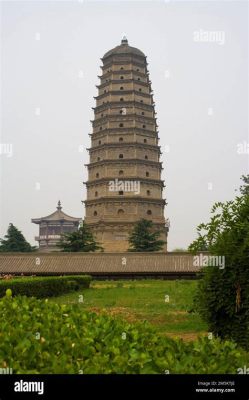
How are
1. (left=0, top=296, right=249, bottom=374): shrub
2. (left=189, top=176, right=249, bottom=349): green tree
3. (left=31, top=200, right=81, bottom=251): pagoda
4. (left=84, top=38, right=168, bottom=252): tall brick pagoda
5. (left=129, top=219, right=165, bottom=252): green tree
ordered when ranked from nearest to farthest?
(left=0, top=296, right=249, bottom=374): shrub
(left=189, top=176, right=249, bottom=349): green tree
(left=129, top=219, right=165, bottom=252): green tree
(left=84, top=38, right=168, bottom=252): tall brick pagoda
(left=31, top=200, right=81, bottom=251): pagoda

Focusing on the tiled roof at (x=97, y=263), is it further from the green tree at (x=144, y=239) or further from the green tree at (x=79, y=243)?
the green tree at (x=144, y=239)

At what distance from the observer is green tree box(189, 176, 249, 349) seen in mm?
7102

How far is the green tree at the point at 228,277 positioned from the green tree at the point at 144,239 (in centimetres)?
2938

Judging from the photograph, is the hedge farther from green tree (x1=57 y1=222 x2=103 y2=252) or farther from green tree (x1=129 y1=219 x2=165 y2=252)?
green tree (x1=129 y1=219 x2=165 y2=252)

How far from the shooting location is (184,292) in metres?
19.1

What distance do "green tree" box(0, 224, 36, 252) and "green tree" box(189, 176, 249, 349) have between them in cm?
3293

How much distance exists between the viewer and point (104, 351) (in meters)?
3.18

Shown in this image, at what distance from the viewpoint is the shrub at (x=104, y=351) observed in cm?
279

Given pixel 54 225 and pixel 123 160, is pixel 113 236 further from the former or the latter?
pixel 54 225

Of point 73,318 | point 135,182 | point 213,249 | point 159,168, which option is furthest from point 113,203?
point 73,318

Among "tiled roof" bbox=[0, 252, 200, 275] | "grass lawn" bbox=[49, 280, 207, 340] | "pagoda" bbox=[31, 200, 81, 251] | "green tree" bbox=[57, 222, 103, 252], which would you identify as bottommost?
"grass lawn" bbox=[49, 280, 207, 340]

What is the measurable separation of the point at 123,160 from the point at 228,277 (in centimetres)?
3483

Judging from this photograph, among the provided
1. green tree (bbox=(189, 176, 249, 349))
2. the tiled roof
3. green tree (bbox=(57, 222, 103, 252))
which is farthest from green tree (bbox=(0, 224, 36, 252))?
green tree (bbox=(189, 176, 249, 349))
